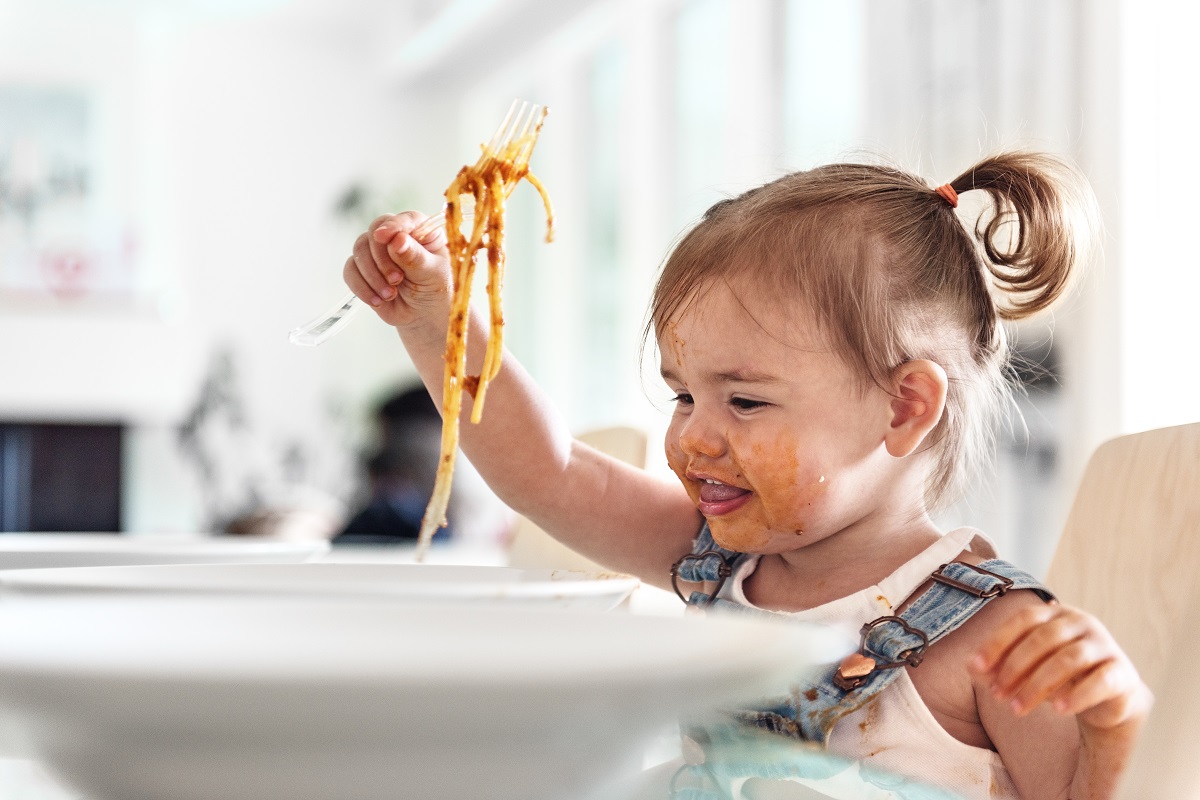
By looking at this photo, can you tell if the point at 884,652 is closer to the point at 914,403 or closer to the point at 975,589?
the point at 975,589

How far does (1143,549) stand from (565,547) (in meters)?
0.60

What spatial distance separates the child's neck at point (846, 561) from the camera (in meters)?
0.94

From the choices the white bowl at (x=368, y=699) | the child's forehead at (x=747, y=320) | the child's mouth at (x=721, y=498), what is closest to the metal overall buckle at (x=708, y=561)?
the child's mouth at (x=721, y=498)

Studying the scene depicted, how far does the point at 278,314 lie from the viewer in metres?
5.68

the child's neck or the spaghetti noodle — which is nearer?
the spaghetti noodle

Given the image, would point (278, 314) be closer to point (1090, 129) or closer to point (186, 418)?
point (186, 418)

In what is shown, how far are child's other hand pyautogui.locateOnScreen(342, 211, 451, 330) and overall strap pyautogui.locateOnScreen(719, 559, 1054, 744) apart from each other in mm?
419

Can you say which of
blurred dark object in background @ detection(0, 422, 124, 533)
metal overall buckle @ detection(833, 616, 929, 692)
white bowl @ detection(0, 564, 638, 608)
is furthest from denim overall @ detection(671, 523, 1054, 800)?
blurred dark object in background @ detection(0, 422, 124, 533)

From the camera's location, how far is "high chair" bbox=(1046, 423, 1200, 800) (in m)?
0.72

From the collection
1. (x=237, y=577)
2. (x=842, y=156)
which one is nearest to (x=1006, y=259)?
(x=842, y=156)

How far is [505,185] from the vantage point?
0.72 meters

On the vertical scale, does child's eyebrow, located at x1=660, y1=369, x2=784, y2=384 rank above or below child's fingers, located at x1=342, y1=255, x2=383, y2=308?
below

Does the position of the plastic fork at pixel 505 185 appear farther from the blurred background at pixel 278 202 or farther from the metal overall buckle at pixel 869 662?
the blurred background at pixel 278 202

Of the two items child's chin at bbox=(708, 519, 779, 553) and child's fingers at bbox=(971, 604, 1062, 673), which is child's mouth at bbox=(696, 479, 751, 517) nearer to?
child's chin at bbox=(708, 519, 779, 553)
